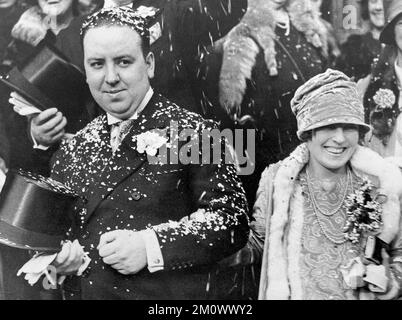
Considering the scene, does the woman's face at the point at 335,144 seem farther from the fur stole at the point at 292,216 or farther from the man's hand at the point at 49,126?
the man's hand at the point at 49,126

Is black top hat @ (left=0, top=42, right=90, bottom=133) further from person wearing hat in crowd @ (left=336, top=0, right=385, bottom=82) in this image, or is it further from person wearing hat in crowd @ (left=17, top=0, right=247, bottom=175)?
person wearing hat in crowd @ (left=336, top=0, right=385, bottom=82)

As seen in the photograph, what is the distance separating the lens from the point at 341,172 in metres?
3.97

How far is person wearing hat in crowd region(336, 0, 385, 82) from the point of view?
13.3ft

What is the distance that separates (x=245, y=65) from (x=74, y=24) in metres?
1.05

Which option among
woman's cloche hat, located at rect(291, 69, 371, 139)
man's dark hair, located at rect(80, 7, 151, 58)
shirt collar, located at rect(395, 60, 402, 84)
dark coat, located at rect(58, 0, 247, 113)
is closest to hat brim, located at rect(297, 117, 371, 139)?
woman's cloche hat, located at rect(291, 69, 371, 139)

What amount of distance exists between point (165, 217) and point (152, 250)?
202 mm

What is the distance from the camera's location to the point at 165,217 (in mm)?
3965

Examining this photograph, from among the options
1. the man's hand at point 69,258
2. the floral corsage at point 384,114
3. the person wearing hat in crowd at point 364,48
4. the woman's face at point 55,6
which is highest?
the woman's face at point 55,6

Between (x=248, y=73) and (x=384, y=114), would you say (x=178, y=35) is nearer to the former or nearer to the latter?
(x=248, y=73)

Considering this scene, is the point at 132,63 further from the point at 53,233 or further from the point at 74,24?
the point at 53,233

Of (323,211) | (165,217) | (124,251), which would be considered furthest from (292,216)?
(124,251)

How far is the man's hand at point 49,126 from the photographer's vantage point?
413cm

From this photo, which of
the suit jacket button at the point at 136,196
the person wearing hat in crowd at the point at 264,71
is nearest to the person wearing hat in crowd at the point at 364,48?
the person wearing hat in crowd at the point at 264,71

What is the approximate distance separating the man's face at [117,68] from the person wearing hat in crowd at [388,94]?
132 centimetres
